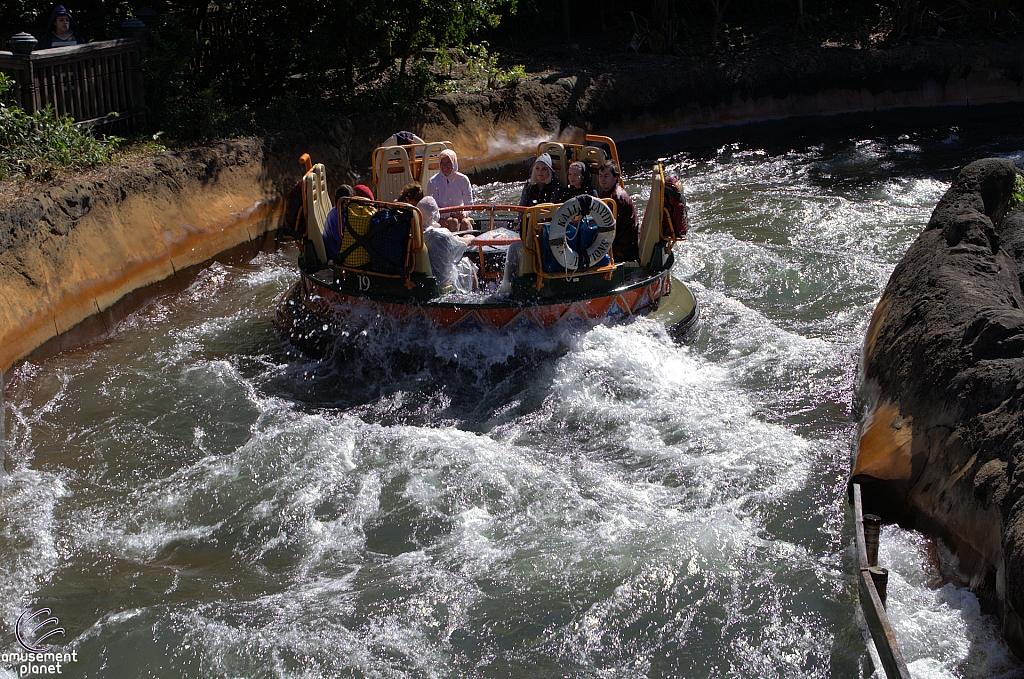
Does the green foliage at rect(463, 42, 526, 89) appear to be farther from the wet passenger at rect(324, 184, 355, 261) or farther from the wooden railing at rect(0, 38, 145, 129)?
the wet passenger at rect(324, 184, 355, 261)

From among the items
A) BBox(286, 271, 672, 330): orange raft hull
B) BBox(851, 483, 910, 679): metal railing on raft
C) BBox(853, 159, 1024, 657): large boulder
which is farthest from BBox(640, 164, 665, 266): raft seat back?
BBox(851, 483, 910, 679): metal railing on raft

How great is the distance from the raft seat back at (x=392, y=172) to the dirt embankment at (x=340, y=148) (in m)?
2.13

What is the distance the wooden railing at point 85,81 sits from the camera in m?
9.98

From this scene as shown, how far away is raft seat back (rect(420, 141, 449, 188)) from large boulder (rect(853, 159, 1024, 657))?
4643 millimetres

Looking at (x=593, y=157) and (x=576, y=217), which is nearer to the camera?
(x=576, y=217)

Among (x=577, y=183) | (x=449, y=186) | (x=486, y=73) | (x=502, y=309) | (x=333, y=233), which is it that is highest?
(x=486, y=73)

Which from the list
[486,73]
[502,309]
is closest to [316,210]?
[502,309]

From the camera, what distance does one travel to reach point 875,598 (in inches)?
170

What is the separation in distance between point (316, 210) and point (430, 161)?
6.72 ft

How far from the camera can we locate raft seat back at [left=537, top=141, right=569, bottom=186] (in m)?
9.88

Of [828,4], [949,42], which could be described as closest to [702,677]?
[949,42]

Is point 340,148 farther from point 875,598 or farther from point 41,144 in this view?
point 875,598

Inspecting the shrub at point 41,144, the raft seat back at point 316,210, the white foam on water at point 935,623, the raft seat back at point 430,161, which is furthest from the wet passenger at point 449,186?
the white foam on water at point 935,623

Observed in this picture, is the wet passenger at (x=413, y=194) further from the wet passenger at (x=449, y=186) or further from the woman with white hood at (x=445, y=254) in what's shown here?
the wet passenger at (x=449, y=186)
